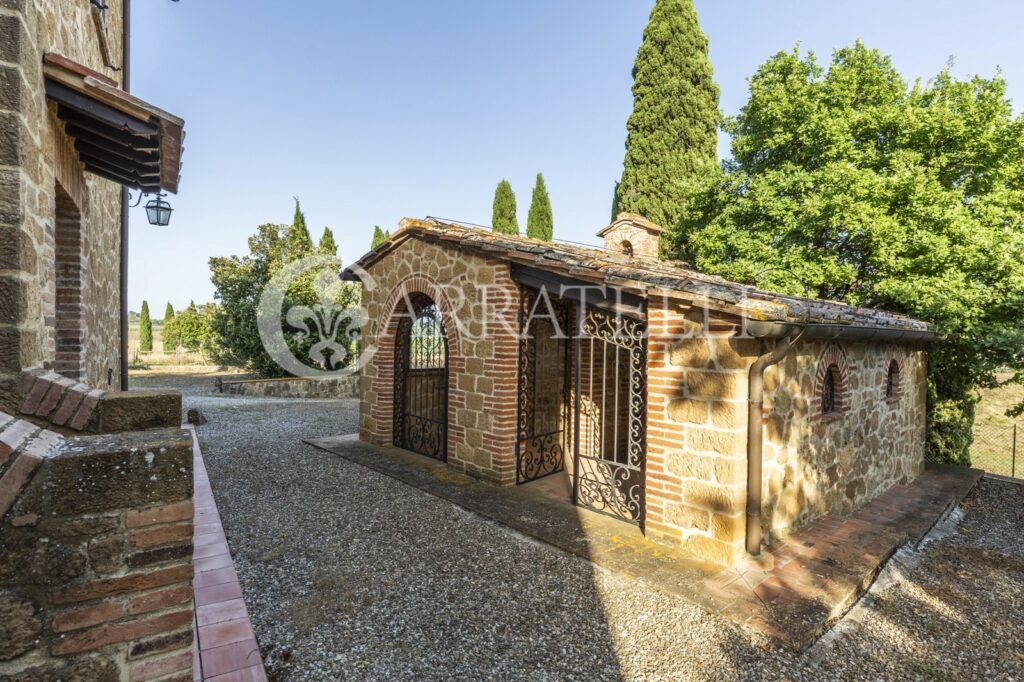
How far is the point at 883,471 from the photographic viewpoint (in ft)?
23.4

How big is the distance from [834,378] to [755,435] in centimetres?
212

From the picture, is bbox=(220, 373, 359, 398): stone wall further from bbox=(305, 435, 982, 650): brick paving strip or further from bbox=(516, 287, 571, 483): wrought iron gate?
bbox=(516, 287, 571, 483): wrought iron gate

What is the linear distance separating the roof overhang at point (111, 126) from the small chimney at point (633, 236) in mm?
8106

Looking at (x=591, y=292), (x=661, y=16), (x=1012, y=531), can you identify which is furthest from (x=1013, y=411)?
(x=661, y=16)

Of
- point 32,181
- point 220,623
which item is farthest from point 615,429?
point 32,181

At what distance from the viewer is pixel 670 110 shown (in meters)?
16.0

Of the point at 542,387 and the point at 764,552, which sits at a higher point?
the point at 542,387

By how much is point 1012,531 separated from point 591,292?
5981 mm

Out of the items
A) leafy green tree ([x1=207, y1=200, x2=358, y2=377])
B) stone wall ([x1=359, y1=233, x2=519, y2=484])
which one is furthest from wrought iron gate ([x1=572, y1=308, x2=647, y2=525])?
leafy green tree ([x1=207, y1=200, x2=358, y2=377])

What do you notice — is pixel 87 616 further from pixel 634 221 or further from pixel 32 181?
pixel 634 221

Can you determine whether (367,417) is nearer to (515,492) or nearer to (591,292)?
(515,492)

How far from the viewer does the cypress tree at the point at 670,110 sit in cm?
1591

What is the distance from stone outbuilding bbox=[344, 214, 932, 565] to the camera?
4.61 meters

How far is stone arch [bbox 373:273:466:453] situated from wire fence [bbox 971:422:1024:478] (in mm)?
16565
